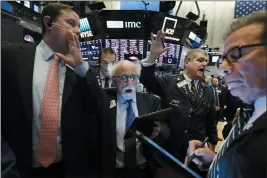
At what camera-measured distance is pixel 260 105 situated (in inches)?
33.3

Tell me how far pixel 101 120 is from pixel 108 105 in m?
0.14

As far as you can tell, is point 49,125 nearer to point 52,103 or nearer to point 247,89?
point 52,103

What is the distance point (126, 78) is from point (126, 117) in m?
0.31

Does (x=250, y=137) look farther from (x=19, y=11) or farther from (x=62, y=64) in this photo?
(x=19, y=11)

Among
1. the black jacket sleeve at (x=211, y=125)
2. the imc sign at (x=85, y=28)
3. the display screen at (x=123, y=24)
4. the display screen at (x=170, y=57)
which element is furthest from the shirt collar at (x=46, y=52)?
the display screen at (x=170, y=57)

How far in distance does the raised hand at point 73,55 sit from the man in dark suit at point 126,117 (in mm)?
459

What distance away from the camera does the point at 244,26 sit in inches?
34.7

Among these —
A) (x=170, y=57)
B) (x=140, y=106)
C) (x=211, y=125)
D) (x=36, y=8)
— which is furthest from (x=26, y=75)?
(x=36, y=8)

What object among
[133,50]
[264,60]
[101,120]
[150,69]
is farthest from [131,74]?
[133,50]

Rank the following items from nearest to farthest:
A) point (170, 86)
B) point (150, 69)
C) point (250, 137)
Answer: point (250, 137) < point (150, 69) < point (170, 86)

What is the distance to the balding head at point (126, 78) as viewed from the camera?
1913mm

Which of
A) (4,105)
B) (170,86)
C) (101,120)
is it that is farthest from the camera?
(170,86)

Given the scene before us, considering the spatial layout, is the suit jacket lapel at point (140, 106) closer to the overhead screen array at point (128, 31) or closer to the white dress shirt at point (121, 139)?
the white dress shirt at point (121, 139)

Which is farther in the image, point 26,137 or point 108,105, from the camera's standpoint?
point 108,105
